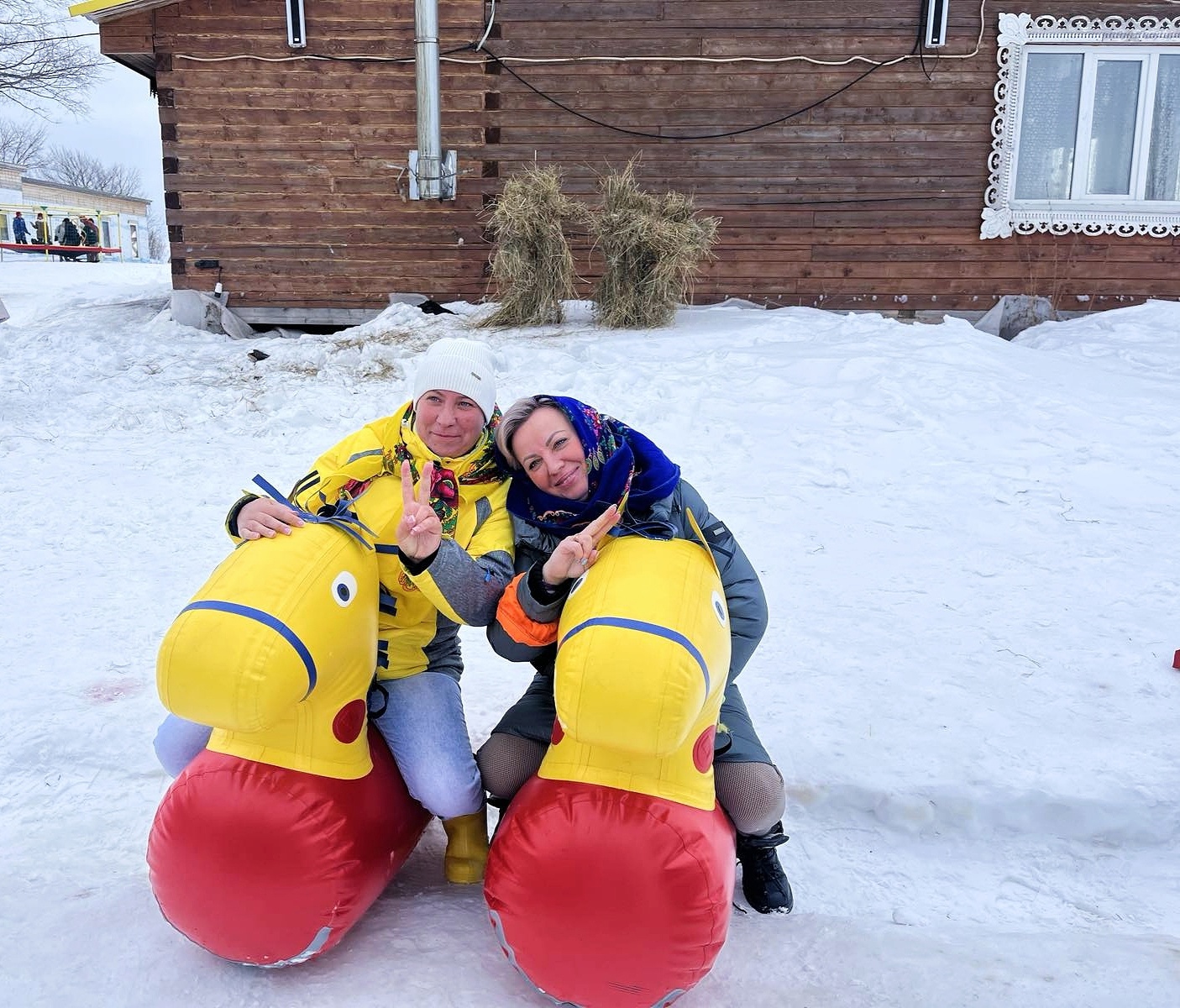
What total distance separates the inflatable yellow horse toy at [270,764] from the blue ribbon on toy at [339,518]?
0.20ft

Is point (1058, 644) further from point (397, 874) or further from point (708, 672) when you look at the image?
point (397, 874)

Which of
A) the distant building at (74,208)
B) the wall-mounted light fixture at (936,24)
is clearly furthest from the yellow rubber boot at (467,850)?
the distant building at (74,208)

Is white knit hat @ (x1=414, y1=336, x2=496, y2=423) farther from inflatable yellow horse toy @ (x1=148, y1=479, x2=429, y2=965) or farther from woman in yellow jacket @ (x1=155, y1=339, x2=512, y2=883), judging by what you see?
inflatable yellow horse toy @ (x1=148, y1=479, x2=429, y2=965)

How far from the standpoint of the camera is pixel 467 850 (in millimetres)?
2121

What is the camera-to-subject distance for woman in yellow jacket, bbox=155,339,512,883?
1924mm

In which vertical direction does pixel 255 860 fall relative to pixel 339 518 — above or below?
below

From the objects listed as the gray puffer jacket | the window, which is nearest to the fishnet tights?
the gray puffer jacket

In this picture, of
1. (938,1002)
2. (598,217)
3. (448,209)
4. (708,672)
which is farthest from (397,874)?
(448,209)

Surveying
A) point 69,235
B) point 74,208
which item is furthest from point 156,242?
point 69,235

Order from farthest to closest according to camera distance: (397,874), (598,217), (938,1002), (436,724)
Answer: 1. (598,217)
2. (397,874)
3. (436,724)
4. (938,1002)

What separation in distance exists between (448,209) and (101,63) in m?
12.8

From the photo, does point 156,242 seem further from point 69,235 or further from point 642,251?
point 642,251

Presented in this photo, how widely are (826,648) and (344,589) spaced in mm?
1958

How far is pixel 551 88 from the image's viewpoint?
8492mm
